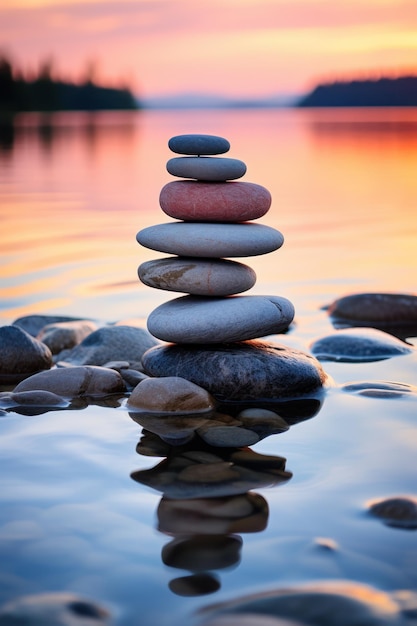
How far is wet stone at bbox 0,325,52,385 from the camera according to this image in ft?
24.0

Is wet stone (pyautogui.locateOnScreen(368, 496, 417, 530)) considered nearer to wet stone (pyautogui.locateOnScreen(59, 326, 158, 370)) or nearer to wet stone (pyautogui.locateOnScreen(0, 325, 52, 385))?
wet stone (pyautogui.locateOnScreen(59, 326, 158, 370))

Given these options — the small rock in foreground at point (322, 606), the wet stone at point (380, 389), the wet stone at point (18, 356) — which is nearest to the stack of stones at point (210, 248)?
the wet stone at point (380, 389)

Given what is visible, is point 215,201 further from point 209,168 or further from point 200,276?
point 200,276

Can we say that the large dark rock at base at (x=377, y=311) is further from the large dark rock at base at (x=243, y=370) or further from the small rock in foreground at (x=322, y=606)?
the small rock in foreground at (x=322, y=606)

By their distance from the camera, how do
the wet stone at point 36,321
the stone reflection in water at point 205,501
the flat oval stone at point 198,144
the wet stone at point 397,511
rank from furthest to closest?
the wet stone at point 36,321 → the flat oval stone at point 198,144 → the wet stone at point 397,511 → the stone reflection in water at point 205,501

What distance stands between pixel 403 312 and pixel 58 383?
13.3ft

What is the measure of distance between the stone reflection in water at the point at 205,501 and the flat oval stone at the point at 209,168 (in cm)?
211

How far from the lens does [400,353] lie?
25.4 ft

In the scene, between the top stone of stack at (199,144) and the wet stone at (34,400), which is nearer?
the wet stone at (34,400)

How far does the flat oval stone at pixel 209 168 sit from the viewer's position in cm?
682

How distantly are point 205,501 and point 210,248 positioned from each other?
8.55 ft

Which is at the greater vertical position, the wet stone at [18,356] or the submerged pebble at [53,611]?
the wet stone at [18,356]

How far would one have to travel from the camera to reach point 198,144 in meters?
6.84

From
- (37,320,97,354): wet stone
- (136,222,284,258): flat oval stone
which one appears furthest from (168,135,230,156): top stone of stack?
(37,320,97,354): wet stone
